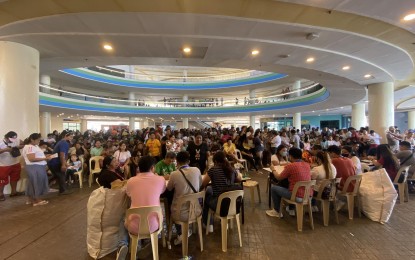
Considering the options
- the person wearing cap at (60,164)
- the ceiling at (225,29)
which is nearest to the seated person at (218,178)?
the ceiling at (225,29)

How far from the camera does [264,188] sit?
6.30 m

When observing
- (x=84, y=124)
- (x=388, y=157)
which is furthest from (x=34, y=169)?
(x=84, y=124)

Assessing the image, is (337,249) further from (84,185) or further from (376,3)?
(84,185)

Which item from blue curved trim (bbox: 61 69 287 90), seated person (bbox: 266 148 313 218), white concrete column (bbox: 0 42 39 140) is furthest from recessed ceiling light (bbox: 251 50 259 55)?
blue curved trim (bbox: 61 69 287 90)

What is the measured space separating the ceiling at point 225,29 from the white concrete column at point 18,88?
31 centimetres

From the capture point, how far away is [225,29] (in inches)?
189

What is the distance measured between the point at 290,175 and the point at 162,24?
399 cm

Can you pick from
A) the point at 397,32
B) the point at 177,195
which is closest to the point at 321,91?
the point at 397,32

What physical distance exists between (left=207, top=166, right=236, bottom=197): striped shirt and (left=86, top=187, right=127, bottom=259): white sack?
1.32 m

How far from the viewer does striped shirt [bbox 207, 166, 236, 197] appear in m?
3.40

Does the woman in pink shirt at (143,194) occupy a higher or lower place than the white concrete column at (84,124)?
lower

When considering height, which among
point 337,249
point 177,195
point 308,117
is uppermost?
point 308,117

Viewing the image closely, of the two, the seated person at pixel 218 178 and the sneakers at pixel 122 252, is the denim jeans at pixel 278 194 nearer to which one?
the seated person at pixel 218 178

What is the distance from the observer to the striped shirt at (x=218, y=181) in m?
3.40
